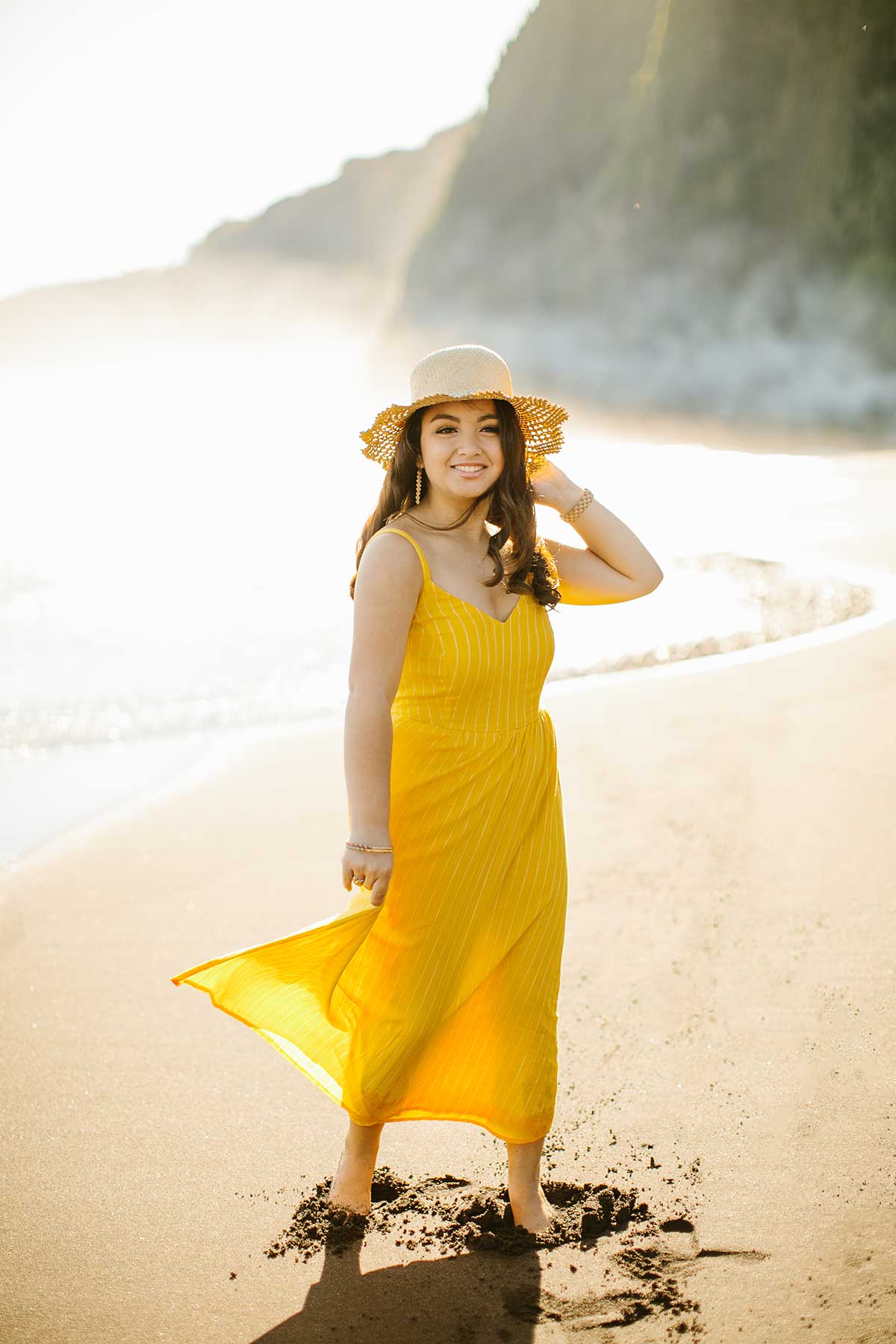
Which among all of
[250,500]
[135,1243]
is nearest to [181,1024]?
[135,1243]

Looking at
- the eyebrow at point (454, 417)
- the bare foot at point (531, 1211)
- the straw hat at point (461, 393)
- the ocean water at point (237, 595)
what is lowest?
the bare foot at point (531, 1211)

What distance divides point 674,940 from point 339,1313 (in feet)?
5.56

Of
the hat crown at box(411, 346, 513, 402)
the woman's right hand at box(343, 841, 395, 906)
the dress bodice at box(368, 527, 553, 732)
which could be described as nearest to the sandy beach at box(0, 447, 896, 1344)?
the woman's right hand at box(343, 841, 395, 906)

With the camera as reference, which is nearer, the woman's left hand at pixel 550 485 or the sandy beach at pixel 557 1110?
the sandy beach at pixel 557 1110

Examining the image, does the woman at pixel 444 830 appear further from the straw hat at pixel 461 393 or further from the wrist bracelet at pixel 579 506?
the wrist bracelet at pixel 579 506

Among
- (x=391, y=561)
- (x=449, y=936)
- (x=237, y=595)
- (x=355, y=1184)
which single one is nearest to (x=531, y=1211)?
(x=355, y=1184)

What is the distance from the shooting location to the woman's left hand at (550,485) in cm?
256

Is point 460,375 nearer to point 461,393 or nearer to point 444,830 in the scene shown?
point 461,393

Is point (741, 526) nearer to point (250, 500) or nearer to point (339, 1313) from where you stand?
point (250, 500)

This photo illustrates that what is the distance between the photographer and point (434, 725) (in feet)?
7.75

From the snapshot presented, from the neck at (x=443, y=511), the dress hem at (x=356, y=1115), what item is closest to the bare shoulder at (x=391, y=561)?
the neck at (x=443, y=511)

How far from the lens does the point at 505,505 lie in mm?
2422

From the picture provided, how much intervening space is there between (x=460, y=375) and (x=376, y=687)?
651 mm

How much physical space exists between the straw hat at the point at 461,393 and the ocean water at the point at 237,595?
1.61 ft
